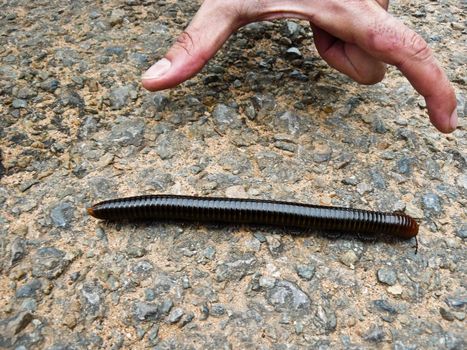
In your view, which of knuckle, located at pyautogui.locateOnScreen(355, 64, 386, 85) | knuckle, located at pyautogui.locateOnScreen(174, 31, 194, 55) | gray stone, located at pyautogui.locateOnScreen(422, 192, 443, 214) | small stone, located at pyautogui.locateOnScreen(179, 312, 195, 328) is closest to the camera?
small stone, located at pyautogui.locateOnScreen(179, 312, 195, 328)

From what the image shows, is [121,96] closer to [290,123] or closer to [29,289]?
[290,123]

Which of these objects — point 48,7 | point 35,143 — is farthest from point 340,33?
point 48,7

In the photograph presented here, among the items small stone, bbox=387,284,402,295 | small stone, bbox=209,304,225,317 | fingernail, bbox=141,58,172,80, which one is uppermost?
fingernail, bbox=141,58,172,80

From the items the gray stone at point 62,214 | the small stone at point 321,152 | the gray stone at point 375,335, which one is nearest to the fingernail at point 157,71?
the gray stone at point 62,214

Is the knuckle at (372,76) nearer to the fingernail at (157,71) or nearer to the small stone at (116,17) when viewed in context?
the fingernail at (157,71)

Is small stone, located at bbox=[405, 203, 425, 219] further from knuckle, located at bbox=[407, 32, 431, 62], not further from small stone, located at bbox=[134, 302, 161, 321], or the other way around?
small stone, located at bbox=[134, 302, 161, 321]

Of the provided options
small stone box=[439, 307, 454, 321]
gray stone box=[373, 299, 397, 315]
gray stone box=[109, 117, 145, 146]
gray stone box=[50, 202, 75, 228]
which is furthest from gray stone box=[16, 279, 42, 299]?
small stone box=[439, 307, 454, 321]

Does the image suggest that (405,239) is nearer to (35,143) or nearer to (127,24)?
(35,143)

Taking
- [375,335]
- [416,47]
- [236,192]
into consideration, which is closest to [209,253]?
[236,192]
